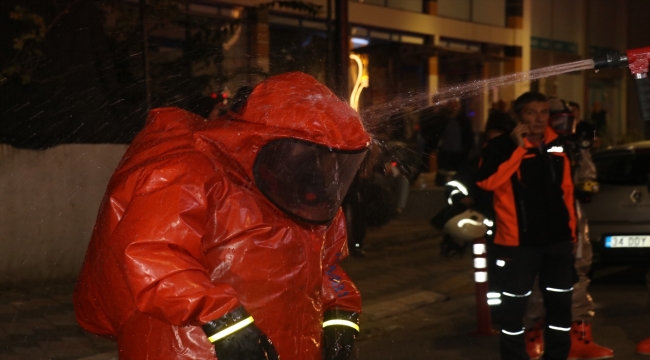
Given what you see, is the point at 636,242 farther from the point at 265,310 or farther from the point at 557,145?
the point at 265,310

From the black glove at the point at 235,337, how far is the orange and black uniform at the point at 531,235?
296 cm

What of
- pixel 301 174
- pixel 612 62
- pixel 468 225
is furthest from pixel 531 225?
pixel 301 174

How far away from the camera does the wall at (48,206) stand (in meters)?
8.67

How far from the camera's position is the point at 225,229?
9.02 ft

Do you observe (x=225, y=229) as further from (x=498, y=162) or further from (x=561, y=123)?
(x=561, y=123)

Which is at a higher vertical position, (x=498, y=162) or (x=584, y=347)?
(x=498, y=162)

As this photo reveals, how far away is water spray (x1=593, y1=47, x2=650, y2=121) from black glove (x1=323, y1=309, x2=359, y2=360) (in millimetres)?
1349

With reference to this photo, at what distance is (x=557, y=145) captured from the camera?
547cm

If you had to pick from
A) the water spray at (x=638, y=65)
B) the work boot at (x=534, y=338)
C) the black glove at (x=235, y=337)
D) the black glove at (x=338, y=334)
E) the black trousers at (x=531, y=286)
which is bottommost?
the work boot at (x=534, y=338)

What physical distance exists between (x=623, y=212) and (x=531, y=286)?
4164mm

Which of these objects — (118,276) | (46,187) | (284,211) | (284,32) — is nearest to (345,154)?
(284,211)

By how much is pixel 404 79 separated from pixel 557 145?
14689 millimetres

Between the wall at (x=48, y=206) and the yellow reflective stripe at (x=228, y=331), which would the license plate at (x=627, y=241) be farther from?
the yellow reflective stripe at (x=228, y=331)

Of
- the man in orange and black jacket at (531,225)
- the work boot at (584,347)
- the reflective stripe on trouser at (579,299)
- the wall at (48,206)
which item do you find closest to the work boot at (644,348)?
the work boot at (584,347)
